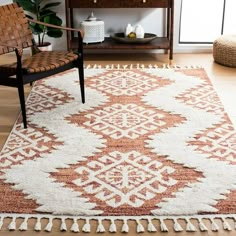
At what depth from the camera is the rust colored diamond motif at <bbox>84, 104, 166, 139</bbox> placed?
2.96m

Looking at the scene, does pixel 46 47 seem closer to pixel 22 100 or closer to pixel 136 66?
pixel 136 66

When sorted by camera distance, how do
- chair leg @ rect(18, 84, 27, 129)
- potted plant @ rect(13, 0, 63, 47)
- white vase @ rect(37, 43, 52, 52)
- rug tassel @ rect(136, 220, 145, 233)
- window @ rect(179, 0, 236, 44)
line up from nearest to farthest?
rug tassel @ rect(136, 220, 145, 233) → chair leg @ rect(18, 84, 27, 129) → potted plant @ rect(13, 0, 63, 47) → white vase @ rect(37, 43, 52, 52) → window @ rect(179, 0, 236, 44)

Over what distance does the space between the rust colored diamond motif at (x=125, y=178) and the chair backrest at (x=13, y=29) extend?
1.27 meters

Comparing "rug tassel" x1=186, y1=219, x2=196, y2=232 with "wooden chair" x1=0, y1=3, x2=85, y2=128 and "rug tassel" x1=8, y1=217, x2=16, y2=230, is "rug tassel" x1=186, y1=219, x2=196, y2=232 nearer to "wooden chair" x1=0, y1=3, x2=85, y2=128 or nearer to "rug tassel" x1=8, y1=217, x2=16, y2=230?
"rug tassel" x1=8, y1=217, x2=16, y2=230

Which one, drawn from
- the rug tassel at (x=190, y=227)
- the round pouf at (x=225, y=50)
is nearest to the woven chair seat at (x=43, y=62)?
the rug tassel at (x=190, y=227)

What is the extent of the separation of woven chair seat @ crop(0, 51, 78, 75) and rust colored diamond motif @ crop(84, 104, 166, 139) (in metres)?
0.42

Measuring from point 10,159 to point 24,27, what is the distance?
1.27 m

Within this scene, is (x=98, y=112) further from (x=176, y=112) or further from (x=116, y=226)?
(x=116, y=226)

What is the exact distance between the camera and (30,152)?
2713 mm

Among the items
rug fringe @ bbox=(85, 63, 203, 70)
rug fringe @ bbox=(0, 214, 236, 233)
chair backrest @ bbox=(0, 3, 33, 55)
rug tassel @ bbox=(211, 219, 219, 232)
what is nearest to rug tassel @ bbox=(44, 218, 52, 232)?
rug fringe @ bbox=(0, 214, 236, 233)

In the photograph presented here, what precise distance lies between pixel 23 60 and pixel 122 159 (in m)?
1.21

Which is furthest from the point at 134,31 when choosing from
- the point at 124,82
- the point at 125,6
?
the point at 124,82

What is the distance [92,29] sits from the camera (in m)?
4.40

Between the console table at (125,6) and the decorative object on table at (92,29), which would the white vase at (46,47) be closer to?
the console table at (125,6)
